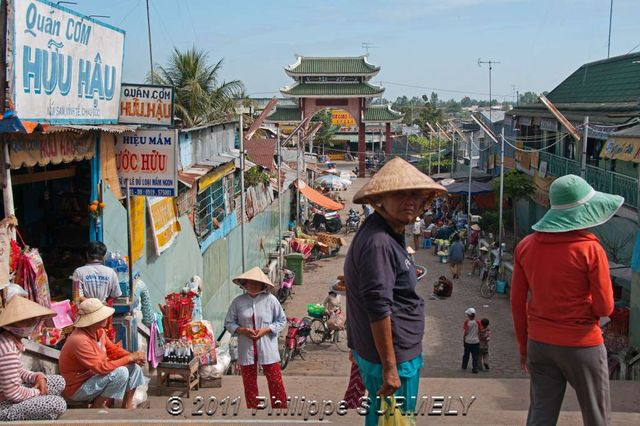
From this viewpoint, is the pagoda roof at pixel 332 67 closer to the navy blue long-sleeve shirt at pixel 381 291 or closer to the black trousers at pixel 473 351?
the black trousers at pixel 473 351

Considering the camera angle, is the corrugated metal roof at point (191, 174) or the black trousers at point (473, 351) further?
the black trousers at point (473, 351)

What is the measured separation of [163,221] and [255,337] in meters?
4.41

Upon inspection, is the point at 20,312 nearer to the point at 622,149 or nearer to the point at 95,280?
the point at 95,280

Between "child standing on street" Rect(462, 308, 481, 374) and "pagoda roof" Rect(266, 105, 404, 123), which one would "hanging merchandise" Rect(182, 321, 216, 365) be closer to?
"child standing on street" Rect(462, 308, 481, 374)

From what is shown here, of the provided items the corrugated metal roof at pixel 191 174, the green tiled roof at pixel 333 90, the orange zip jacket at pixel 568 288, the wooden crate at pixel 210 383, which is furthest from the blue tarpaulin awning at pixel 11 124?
the green tiled roof at pixel 333 90

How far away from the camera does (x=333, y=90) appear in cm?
5028

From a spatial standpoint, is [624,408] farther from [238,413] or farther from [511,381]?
[238,413]

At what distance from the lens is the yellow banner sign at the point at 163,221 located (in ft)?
30.7

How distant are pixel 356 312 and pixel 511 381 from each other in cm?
466

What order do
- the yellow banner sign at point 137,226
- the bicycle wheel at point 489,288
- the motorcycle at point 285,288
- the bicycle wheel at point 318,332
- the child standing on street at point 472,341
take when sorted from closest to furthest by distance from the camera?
the yellow banner sign at point 137,226 → the child standing on street at point 472,341 → the bicycle wheel at point 318,332 → the motorcycle at point 285,288 → the bicycle wheel at point 489,288

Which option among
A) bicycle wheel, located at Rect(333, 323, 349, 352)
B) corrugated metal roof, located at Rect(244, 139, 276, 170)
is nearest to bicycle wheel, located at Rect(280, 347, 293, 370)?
bicycle wheel, located at Rect(333, 323, 349, 352)

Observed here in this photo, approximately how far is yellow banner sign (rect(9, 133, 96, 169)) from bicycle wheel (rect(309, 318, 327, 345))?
21.1ft

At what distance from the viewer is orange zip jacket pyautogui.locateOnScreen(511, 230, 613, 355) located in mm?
3422

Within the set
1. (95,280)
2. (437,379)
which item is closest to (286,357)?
(437,379)
